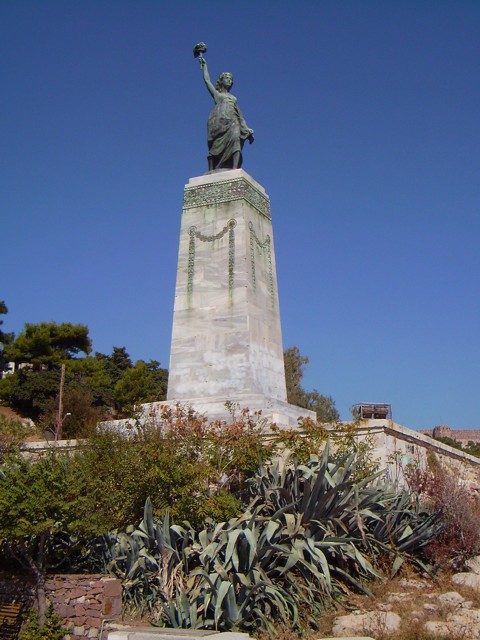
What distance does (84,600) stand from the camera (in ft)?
29.0

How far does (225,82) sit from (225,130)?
1205 millimetres

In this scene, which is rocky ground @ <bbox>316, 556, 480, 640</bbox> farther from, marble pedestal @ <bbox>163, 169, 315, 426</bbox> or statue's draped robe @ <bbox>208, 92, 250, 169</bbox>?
statue's draped robe @ <bbox>208, 92, 250, 169</bbox>

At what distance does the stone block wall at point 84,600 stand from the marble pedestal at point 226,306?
12.3 ft

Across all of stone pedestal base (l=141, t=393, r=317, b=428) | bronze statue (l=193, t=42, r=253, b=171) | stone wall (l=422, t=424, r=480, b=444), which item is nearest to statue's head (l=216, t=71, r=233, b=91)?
bronze statue (l=193, t=42, r=253, b=171)

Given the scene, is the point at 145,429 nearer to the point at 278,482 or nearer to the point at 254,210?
the point at 278,482

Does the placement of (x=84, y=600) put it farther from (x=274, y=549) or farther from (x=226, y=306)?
(x=226, y=306)

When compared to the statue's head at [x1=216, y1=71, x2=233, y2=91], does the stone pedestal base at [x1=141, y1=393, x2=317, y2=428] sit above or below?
below

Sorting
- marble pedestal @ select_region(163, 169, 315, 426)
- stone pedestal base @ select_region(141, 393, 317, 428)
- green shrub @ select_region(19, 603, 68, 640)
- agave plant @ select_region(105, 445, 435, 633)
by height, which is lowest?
green shrub @ select_region(19, 603, 68, 640)

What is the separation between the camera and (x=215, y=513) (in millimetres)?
9000

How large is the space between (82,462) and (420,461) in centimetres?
571

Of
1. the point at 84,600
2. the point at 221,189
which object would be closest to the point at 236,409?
the point at 84,600

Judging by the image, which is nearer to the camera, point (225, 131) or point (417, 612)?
point (417, 612)

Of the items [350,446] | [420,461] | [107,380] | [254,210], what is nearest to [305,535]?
[350,446]

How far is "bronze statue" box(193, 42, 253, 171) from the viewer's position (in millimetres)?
14367
